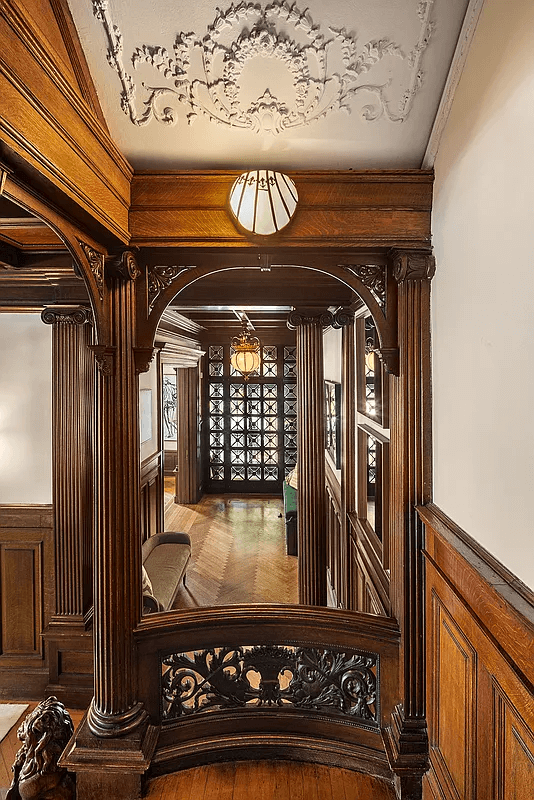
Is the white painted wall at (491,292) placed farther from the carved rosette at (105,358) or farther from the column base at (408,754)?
the carved rosette at (105,358)

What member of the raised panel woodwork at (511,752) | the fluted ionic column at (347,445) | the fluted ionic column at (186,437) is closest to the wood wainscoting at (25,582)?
the fluted ionic column at (347,445)

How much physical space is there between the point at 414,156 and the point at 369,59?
1.28 feet

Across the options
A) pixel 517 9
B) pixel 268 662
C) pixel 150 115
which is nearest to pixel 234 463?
pixel 268 662

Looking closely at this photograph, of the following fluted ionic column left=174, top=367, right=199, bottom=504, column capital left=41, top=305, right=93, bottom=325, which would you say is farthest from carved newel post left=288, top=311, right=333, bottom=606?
fluted ionic column left=174, top=367, right=199, bottom=504

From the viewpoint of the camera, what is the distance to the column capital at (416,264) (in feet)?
5.83

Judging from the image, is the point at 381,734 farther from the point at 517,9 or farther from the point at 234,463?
the point at 234,463

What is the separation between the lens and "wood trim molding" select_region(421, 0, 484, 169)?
133 centimetres

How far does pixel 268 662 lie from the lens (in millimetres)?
1945

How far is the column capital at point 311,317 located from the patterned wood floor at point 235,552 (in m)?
2.58

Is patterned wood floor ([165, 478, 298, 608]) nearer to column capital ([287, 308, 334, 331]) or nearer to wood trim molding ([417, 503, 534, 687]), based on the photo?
column capital ([287, 308, 334, 331])

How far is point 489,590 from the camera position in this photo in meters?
1.14

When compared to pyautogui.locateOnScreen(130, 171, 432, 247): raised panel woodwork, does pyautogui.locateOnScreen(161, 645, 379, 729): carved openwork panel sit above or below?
below

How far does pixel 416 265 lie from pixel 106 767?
6.83 feet

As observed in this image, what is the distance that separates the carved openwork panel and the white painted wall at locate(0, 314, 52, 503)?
6.31 ft
